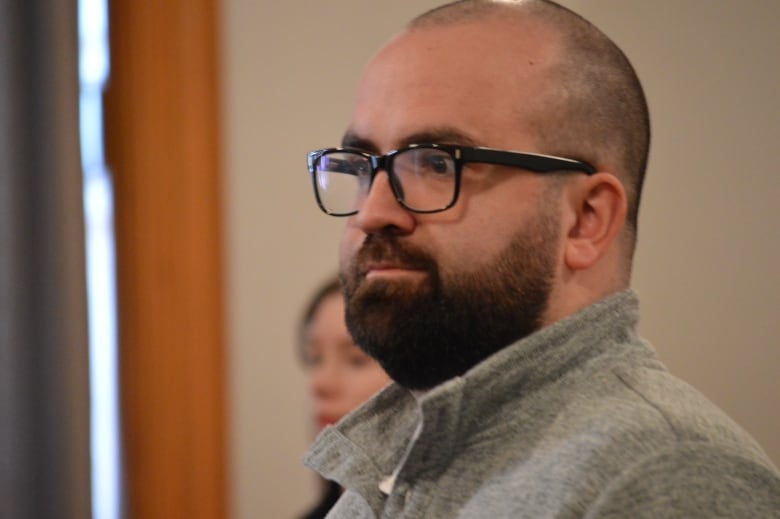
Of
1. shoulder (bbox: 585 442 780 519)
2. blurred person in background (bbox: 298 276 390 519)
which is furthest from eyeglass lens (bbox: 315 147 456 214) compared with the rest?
blurred person in background (bbox: 298 276 390 519)

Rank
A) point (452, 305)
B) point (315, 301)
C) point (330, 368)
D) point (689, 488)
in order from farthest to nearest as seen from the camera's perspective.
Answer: point (315, 301) → point (330, 368) → point (452, 305) → point (689, 488)

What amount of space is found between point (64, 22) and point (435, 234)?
125 cm

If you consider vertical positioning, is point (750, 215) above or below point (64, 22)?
below

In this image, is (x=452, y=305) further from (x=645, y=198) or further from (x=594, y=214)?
(x=645, y=198)

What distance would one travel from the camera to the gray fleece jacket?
60 cm

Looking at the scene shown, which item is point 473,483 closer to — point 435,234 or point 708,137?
point 435,234

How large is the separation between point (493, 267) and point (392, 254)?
0.09m

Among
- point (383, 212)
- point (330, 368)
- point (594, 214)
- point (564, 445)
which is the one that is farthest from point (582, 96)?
point (330, 368)

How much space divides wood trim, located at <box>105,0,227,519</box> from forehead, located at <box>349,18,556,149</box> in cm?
107

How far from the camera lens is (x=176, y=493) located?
182cm

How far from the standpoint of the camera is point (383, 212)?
2.53 feet

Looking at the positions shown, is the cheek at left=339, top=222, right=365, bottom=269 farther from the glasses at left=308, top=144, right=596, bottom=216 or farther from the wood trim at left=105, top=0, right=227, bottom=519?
the wood trim at left=105, top=0, right=227, bottom=519

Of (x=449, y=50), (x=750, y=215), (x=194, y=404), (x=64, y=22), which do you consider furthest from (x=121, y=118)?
(x=750, y=215)

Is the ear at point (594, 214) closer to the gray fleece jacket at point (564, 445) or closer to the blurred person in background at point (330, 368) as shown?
the gray fleece jacket at point (564, 445)
